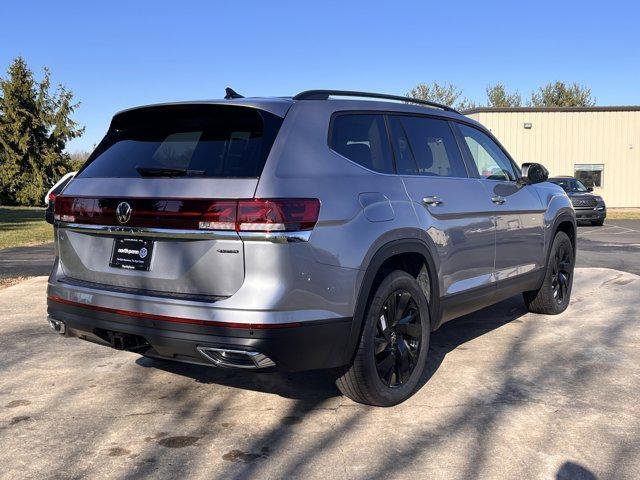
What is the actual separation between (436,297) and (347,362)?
100 centimetres

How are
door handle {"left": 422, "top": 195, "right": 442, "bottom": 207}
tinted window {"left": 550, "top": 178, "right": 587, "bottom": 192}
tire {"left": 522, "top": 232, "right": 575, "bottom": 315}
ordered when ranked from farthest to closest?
1. tinted window {"left": 550, "top": 178, "right": 587, "bottom": 192}
2. tire {"left": 522, "top": 232, "right": 575, "bottom": 315}
3. door handle {"left": 422, "top": 195, "right": 442, "bottom": 207}

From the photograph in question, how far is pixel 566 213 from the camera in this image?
21.1 feet

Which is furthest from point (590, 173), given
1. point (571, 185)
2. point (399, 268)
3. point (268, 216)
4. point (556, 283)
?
point (268, 216)

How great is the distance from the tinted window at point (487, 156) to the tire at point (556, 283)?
1.05 meters

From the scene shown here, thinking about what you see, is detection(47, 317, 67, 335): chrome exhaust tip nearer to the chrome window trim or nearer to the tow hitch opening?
the tow hitch opening

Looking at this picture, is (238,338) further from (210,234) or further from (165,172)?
(165,172)

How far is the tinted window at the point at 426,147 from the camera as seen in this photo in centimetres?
429

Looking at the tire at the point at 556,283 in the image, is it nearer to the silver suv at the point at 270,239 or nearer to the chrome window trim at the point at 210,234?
the silver suv at the point at 270,239

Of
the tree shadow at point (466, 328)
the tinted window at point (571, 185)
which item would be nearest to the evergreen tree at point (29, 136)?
the tinted window at point (571, 185)

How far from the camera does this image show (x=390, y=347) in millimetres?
3949

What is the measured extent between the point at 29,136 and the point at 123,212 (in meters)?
36.9

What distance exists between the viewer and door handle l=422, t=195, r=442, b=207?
417cm

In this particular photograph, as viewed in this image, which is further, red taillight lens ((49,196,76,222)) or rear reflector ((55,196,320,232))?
red taillight lens ((49,196,76,222))

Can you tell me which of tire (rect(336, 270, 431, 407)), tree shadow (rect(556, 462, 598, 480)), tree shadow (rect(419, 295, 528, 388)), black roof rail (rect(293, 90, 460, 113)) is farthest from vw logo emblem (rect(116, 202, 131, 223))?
tree shadow (rect(556, 462, 598, 480))
